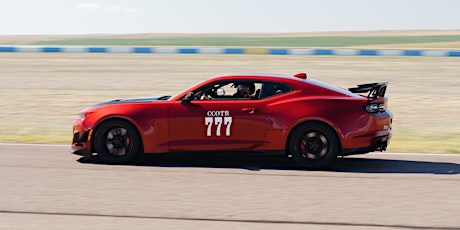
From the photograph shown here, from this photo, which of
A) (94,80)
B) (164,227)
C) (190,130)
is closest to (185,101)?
(190,130)

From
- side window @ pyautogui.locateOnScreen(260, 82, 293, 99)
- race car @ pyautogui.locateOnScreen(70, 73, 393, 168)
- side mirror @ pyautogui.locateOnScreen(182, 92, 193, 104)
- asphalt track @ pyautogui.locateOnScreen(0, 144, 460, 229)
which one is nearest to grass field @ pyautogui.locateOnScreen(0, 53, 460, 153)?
race car @ pyautogui.locateOnScreen(70, 73, 393, 168)

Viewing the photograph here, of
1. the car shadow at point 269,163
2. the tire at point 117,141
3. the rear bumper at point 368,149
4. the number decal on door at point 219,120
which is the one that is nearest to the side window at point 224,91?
the number decal on door at point 219,120

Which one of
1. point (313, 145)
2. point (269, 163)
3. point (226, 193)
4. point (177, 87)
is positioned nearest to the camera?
point (226, 193)

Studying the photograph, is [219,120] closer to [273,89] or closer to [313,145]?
[273,89]

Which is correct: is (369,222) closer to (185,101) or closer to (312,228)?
(312,228)

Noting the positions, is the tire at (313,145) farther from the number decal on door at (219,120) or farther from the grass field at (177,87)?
the grass field at (177,87)

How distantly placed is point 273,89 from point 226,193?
2287mm

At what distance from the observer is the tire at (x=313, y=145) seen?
9.81 metres

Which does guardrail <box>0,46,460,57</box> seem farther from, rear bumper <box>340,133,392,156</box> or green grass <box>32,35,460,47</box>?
rear bumper <box>340,133,392,156</box>

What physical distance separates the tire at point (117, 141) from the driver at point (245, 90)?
1.41 meters

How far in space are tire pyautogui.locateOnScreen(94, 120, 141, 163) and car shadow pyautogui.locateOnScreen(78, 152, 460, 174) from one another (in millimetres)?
173

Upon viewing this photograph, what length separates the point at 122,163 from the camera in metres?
10.1

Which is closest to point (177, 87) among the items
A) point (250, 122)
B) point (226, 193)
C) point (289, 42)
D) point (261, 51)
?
point (250, 122)

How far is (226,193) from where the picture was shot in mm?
8195
